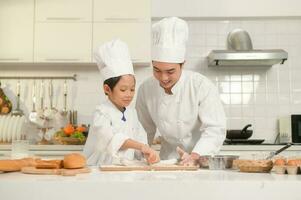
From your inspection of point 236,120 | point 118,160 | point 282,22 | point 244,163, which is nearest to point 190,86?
point 118,160

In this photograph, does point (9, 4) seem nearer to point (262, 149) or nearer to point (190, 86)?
point (190, 86)

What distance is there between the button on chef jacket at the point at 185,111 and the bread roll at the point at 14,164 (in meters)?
0.89

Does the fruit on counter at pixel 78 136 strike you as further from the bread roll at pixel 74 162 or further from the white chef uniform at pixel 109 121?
the bread roll at pixel 74 162

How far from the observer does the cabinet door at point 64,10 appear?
346 centimetres

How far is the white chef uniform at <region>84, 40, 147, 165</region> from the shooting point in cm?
172

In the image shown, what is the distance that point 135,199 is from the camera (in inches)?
40.1

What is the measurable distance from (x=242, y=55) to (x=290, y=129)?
2.57ft

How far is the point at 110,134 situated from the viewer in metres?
1.70

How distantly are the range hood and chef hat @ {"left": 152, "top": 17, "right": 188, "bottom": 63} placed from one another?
1361 millimetres

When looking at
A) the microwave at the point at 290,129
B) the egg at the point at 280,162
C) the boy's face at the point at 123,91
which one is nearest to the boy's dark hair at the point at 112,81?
the boy's face at the point at 123,91

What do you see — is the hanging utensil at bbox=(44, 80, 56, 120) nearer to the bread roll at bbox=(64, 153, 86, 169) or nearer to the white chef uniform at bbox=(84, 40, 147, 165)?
the white chef uniform at bbox=(84, 40, 147, 165)

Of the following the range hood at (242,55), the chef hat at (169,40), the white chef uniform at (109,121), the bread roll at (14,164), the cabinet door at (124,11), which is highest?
the cabinet door at (124,11)

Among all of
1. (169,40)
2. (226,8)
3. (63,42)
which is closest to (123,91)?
(169,40)

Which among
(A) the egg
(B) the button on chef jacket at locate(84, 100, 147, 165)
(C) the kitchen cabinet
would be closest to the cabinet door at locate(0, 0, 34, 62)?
(C) the kitchen cabinet
